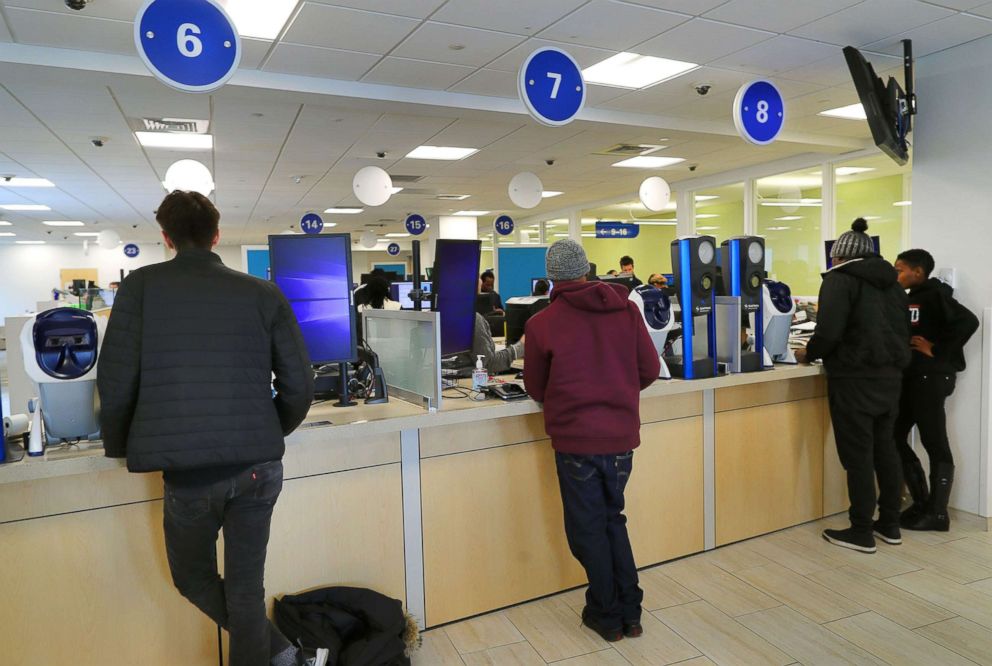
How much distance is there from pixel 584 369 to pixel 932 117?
11.7 feet

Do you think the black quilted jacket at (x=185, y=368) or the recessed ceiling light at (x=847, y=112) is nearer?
the black quilted jacket at (x=185, y=368)

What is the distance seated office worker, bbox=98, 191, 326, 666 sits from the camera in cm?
184

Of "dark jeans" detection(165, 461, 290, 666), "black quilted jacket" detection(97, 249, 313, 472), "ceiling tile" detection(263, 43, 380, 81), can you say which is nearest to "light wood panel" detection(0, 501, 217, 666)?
"dark jeans" detection(165, 461, 290, 666)

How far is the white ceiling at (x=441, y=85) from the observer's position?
4043 millimetres

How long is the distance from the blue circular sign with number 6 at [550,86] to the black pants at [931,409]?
263cm

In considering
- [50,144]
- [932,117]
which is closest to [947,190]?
[932,117]

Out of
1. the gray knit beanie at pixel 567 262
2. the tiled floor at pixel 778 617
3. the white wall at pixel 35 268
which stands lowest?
the tiled floor at pixel 778 617

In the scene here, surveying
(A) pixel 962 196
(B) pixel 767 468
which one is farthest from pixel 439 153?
(B) pixel 767 468

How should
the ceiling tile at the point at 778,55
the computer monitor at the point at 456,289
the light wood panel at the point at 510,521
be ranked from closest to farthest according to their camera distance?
the light wood panel at the point at 510,521
the computer monitor at the point at 456,289
the ceiling tile at the point at 778,55

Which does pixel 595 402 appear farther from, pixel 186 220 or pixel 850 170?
pixel 850 170

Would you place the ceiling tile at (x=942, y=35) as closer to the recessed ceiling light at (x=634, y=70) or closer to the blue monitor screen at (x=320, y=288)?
the recessed ceiling light at (x=634, y=70)

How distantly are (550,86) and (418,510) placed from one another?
2472mm

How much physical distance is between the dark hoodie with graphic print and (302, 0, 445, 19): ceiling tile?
2.76m

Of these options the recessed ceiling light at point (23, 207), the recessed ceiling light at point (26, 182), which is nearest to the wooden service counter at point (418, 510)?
the recessed ceiling light at point (26, 182)
